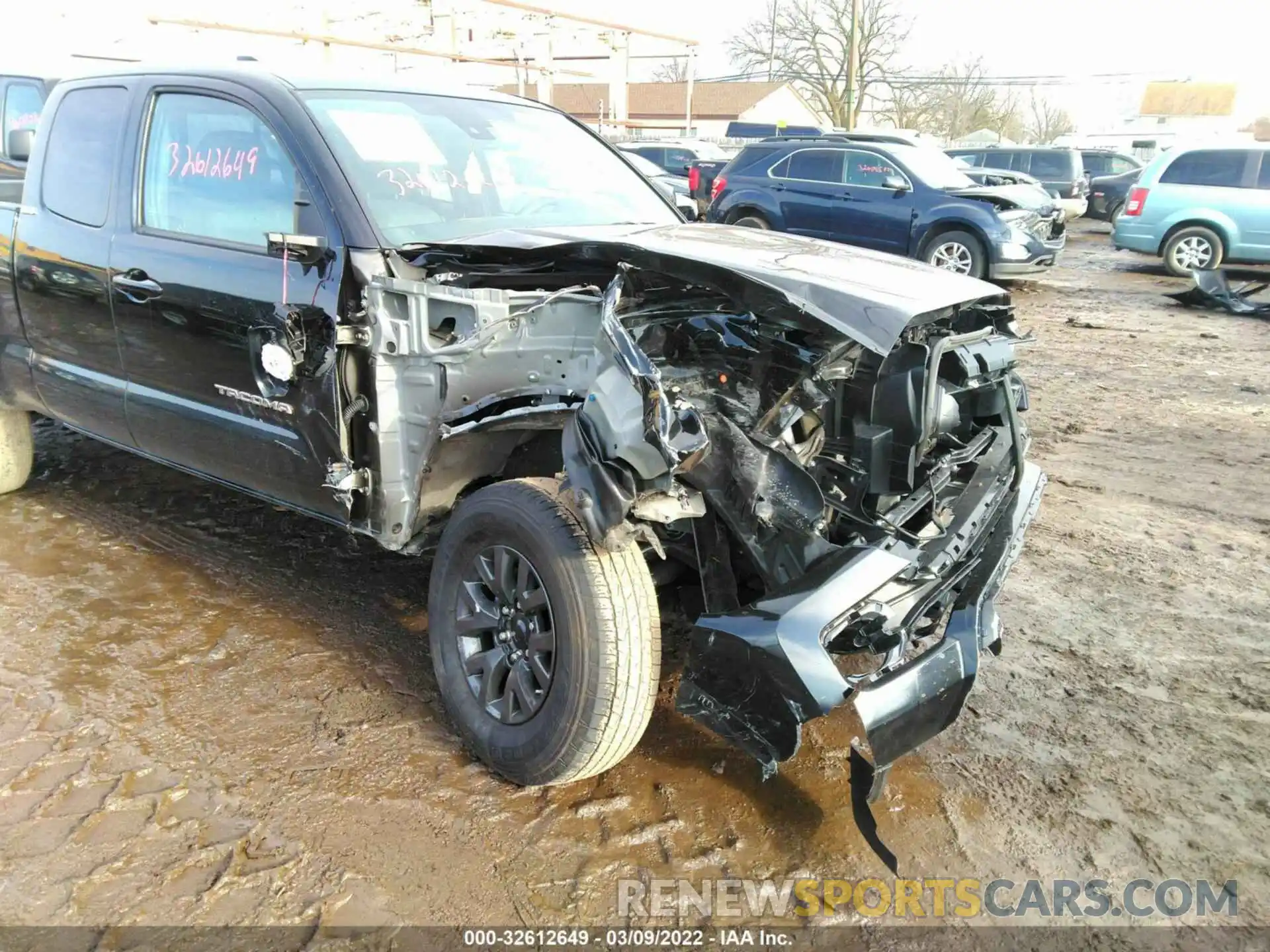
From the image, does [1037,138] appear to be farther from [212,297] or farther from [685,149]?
[212,297]

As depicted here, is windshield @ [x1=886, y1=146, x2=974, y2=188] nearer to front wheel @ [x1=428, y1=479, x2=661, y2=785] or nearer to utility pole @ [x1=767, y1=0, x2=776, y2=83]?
front wheel @ [x1=428, y1=479, x2=661, y2=785]

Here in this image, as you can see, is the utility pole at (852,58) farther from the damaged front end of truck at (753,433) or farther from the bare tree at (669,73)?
the bare tree at (669,73)

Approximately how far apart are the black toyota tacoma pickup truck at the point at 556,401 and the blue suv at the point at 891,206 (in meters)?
8.47

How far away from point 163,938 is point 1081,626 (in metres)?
3.22

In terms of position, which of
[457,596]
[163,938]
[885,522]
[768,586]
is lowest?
[163,938]

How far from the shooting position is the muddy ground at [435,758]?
229 cm

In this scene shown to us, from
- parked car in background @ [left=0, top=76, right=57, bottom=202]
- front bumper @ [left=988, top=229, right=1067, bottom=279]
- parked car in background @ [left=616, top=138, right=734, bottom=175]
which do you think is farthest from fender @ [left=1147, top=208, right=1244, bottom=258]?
parked car in background @ [left=0, top=76, right=57, bottom=202]

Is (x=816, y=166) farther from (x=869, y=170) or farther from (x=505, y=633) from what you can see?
(x=505, y=633)

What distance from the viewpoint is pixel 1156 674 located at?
318cm

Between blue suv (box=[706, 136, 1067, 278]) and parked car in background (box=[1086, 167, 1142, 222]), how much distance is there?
1114cm

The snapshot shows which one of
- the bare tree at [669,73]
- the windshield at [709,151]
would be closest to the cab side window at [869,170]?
the windshield at [709,151]

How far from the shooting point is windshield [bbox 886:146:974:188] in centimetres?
1127

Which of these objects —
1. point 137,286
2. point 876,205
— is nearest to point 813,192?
point 876,205

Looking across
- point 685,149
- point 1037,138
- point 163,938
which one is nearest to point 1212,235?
point 685,149
